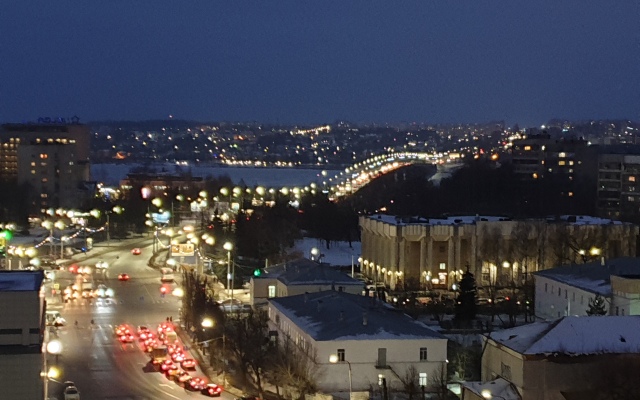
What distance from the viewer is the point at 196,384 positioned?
62.0 ft

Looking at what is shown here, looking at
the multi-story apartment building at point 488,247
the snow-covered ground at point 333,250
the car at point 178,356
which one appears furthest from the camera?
the snow-covered ground at point 333,250

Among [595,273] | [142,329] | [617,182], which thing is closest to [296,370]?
[142,329]

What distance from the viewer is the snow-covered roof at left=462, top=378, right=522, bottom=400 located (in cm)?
1644

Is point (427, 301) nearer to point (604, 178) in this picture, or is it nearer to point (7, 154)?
point (604, 178)

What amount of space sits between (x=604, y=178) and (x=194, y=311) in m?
37.7

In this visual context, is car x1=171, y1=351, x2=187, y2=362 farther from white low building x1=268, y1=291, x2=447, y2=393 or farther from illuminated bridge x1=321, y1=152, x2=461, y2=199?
illuminated bridge x1=321, y1=152, x2=461, y2=199

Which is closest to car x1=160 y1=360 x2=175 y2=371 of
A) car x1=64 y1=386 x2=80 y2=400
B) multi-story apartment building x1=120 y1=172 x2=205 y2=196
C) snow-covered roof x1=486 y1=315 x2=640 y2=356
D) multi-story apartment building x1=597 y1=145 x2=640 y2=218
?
car x1=64 y1=386 x2=80 y2=400

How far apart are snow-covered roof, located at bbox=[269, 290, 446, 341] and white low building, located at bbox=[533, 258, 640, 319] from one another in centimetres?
459

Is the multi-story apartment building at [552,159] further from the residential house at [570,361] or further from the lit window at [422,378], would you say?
the residential house at [570,361]

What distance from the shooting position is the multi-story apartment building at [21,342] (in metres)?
16.4

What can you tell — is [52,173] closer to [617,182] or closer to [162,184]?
[162,184]

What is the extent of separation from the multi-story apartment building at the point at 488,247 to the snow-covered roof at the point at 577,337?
1527cm

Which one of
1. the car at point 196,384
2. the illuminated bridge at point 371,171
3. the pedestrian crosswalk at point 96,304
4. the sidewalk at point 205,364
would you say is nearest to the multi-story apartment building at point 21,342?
the car at point 196,384

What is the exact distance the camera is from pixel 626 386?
1581 centimetres
